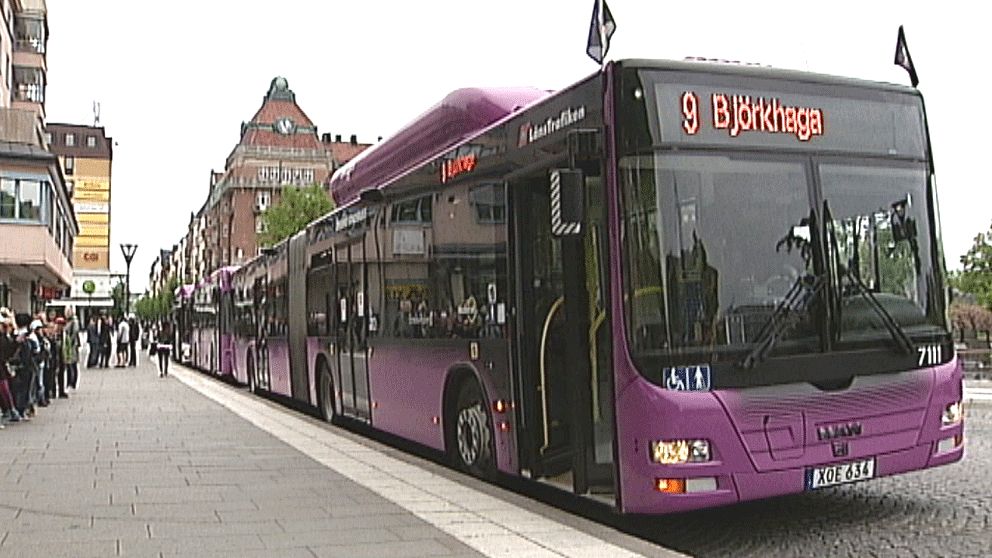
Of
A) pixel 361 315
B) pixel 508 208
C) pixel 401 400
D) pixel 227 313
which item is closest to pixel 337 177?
pixel 361 315

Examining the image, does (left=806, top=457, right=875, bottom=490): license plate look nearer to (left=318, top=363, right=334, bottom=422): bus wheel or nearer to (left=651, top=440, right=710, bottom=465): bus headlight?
(left=651, top=440, right=710, bottom=465): bus headlight

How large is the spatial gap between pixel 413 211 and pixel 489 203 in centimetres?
210

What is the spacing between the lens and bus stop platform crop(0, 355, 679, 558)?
7.16 metres

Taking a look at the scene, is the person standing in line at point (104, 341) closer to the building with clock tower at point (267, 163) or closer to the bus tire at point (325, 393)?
the bus tire at point (325, 393)

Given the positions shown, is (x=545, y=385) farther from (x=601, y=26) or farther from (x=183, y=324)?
(x=183, y=324)

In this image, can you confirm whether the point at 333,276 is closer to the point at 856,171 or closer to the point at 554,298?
the point at 554,298

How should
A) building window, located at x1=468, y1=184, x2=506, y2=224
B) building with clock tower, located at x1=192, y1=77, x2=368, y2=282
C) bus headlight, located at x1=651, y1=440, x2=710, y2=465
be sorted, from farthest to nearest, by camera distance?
building with clock tower, located at x1=192, y1=77, x2=368, y2=282 → building window, located at x1=468, y1=184, x2=506, y2=224 → bus headlight, located at x1=651, y1=440, x2=710, y2=465

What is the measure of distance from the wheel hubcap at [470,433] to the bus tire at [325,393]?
5.26 m

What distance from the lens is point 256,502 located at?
891 cm

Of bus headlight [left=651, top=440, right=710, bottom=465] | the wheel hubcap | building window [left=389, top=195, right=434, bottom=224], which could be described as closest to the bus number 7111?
bus headlight [left=651, top=440, right=710, bottom=465]

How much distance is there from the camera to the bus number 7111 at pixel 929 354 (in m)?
7.70

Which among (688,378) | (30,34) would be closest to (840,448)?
(688,378)

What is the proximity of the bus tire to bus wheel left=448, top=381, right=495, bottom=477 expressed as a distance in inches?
204

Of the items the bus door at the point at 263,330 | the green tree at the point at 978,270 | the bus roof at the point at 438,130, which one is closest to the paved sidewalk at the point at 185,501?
the bus roof at the point at 438,130
